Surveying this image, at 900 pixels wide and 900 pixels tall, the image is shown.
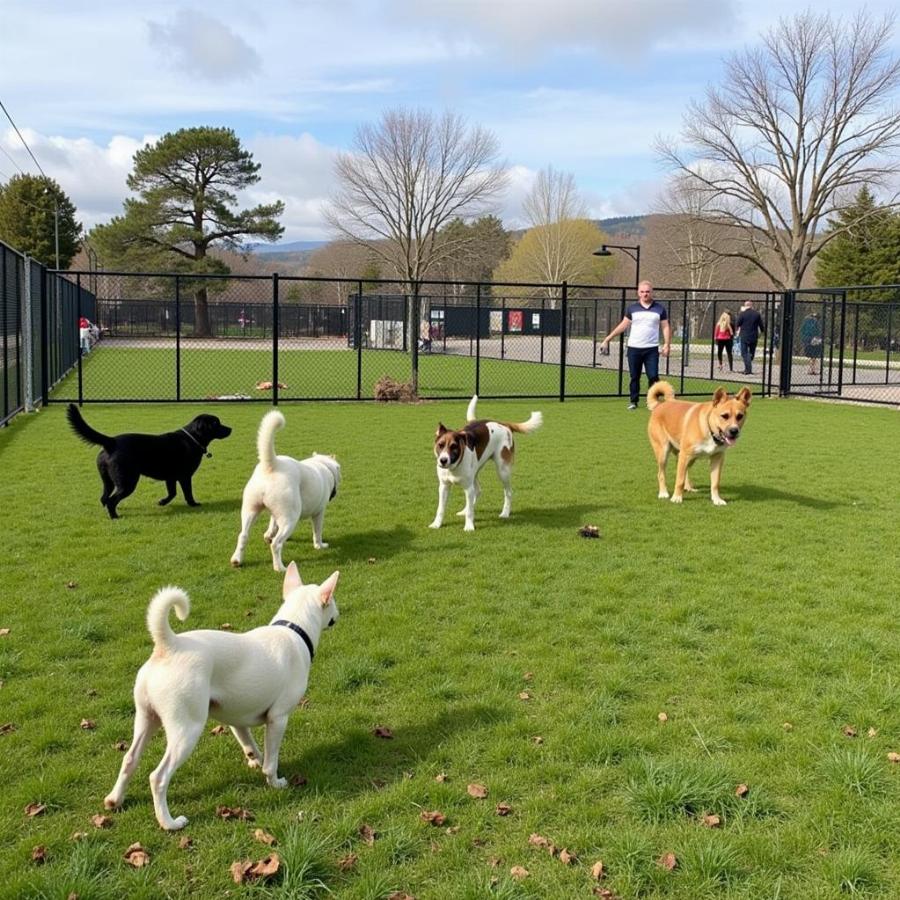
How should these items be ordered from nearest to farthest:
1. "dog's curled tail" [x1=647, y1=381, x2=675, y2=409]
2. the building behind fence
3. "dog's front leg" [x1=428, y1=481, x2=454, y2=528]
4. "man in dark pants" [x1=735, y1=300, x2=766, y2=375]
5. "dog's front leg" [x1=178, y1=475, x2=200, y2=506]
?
"dog's front leg" [x1=428, y1=481, x2=454, y2=528] < "dog's front leg" [x1=178, y1=475, x2=200, y2=506] < "dog's curled tail" [x1=647, y1=381, x2=675, y2=409] < the building behind fence < "man in dark pants" [x1=735, y1=300, x2=766, y2=375]

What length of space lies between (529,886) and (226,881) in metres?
0.93

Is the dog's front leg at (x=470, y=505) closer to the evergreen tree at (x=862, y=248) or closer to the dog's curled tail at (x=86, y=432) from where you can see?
the dog's curled tail at (x=86, y=432)

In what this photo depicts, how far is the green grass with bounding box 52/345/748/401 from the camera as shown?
1845 cm

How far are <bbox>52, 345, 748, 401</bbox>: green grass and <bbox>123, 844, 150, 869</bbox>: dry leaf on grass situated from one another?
14.3m

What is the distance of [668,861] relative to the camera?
266 centimetres

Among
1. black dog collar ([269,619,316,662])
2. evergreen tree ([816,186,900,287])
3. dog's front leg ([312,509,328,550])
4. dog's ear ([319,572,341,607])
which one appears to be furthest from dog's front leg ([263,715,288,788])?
evergreen tree ([816,186,900,287])

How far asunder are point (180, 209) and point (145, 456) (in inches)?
1888

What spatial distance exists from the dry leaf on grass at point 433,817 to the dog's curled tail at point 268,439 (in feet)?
9.78

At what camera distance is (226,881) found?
8.45 ft

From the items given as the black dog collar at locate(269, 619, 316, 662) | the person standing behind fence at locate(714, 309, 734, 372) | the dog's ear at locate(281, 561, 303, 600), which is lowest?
the black dog collar at locate(269, 619, 316, 662)

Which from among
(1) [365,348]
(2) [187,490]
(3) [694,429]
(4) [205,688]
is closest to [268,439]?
(2) [187,490]

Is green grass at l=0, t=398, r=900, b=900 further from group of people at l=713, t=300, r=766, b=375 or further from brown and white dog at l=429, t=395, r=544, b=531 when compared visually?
group of people at l=713, t=300, r=766, b=375

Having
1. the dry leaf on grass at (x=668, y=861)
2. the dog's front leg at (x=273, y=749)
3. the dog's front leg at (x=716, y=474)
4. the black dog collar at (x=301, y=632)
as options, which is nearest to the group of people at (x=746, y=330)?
the dog's front leg at (x=716, y=474)

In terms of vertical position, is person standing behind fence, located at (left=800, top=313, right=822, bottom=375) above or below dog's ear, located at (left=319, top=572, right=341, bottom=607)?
above
